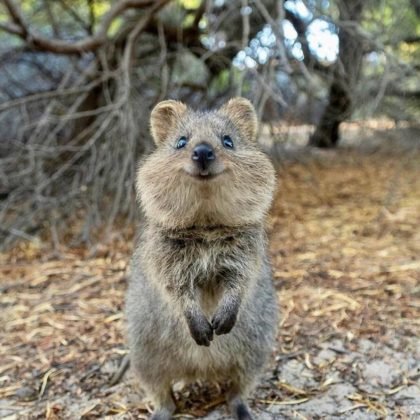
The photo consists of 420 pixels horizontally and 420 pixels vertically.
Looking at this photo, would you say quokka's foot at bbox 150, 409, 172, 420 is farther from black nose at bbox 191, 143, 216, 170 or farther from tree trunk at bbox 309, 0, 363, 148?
tree trunk at bbox 309, 0, 363, 148

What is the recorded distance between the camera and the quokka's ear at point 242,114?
3.25 metres

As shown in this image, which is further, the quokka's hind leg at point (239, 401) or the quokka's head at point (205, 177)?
the quokka's hind leg at point (239, 401)

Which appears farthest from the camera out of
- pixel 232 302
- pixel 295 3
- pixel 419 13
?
pixel 419 13

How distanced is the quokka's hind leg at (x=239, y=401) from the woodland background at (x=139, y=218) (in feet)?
0.34

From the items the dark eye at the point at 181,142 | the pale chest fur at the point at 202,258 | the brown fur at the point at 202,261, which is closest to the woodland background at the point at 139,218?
the brown fur at the point at 202,261

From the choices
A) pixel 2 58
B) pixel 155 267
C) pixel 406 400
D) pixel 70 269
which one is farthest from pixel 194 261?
pixel 2 58

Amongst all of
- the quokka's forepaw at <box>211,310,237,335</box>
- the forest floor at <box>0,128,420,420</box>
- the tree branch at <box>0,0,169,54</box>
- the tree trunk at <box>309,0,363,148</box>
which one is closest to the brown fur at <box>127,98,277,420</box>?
the quokka's forepaw at <box>211,310,237,335</box>

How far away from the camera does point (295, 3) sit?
6098 mm

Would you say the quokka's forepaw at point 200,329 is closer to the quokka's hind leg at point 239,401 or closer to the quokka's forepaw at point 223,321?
the quokka's forepaw at point 223,321

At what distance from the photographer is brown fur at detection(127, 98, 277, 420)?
9.21 ft

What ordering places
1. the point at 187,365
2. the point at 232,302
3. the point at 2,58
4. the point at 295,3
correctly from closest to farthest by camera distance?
the point at 232,302 → the point at 187,365 → the point at 295,3 → the point at 2,58

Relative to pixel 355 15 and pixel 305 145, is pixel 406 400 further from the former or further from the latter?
pixel 305 145

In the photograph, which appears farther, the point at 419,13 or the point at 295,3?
the point at 419,13

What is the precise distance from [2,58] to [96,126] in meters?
1.63
